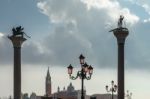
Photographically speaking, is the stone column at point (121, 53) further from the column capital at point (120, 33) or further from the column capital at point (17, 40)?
the column capital at point (17, 40)

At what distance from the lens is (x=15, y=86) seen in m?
66.6

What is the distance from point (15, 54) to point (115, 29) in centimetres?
1338

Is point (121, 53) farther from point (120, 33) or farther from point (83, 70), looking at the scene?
point (83, 70)

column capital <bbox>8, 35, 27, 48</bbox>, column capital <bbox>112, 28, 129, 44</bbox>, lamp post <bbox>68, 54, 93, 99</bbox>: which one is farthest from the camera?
column capital <bbox>112, 28, 129, 44</bbox>

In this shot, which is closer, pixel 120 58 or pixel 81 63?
pixel 81 63

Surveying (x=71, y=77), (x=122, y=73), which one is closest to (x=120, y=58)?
(x=122, y=73)

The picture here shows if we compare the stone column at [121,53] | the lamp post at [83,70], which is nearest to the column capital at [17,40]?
the stone column at [121,53]

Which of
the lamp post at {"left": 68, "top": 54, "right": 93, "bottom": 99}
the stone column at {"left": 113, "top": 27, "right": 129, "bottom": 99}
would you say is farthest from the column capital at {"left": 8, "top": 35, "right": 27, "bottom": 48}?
the lamp post at {"left": 68, "top": 54, "right": 93, "bottom": 99}

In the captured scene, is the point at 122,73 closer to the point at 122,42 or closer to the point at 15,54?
the point at 122,42

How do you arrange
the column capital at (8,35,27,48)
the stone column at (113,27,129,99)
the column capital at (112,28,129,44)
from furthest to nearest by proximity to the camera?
1. the column capital at (112,28,129,44)
2. the column capital at (8,35,27,48)
3. the stone column at (113,27,129,99)

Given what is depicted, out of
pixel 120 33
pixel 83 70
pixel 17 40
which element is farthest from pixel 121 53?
pixel 83 70

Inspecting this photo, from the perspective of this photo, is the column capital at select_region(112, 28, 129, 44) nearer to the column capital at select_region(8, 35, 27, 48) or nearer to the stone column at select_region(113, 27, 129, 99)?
the stone column at select_region(113, 27, 129, 99)

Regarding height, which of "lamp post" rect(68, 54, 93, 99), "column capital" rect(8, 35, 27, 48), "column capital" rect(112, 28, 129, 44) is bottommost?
"lamp post" rect(68, 54, 93, 99)

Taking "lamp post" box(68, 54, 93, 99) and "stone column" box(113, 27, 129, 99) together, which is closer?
"lamp post" box(68, 54, 93, 99)
